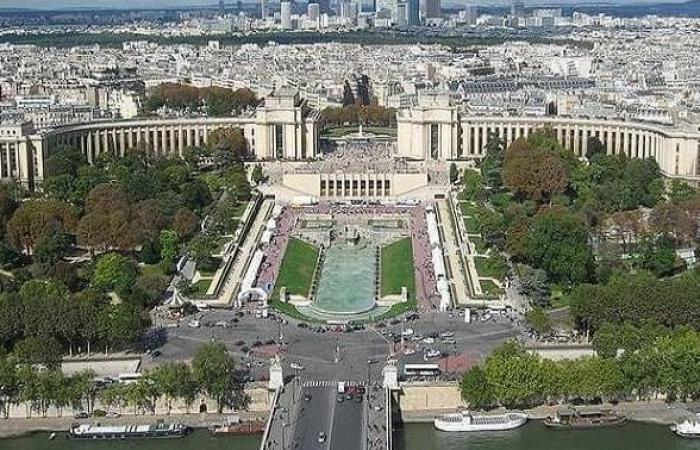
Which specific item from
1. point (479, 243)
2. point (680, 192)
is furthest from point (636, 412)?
point (680, 192)

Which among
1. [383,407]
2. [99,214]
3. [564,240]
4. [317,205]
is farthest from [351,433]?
[317,205]

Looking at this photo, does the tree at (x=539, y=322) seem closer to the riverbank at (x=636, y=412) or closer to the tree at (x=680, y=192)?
the riverbank at (x=636, y=412)

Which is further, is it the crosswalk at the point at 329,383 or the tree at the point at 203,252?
the tree at the point at 203,252

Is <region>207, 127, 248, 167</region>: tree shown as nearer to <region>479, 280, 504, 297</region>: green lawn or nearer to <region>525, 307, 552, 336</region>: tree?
<region>479, 280, 504, 297</region>: green lawn

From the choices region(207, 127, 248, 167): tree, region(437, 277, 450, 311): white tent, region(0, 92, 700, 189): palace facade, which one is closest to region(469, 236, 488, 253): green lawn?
region(437, 277, 450, 311): white tent

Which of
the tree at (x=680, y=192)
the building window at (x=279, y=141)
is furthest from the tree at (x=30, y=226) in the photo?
the tree at (x=680, y=192)
